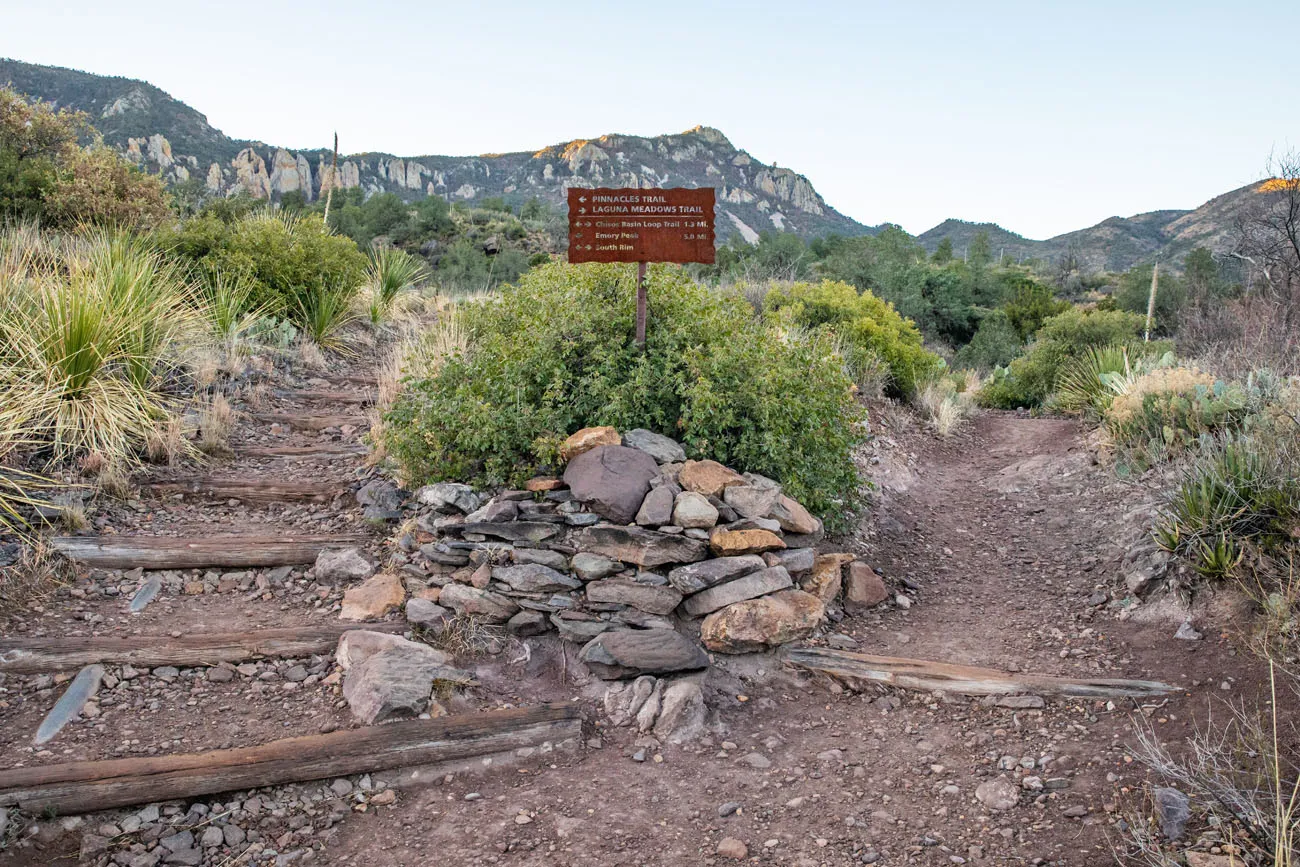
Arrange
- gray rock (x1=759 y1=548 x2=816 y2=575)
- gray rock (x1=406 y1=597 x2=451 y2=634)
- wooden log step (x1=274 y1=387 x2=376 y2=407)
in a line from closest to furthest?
gray rock (x1=406 y1=597 x2=451 y2=634) → gray rock (x1=759 y1=548 x2=816 y2=575) → wooden log step (x1=274 y1=387 x2=376 y2=407)

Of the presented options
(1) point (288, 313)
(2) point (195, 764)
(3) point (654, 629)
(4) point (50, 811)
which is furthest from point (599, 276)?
(1) point (288, 313)

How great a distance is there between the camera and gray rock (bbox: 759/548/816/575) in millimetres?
4863

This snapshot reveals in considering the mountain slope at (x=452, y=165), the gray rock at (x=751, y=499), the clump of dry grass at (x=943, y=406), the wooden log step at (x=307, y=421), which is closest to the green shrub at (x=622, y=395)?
the gray rock at (x=751, y=499)

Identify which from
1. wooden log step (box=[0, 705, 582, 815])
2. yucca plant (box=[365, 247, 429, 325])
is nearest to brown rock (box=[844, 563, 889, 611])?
wooden log step (box=[0, 705, 582, 815])

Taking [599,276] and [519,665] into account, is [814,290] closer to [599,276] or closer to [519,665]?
[599,276]

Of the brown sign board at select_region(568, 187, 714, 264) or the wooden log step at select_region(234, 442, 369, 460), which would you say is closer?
the brown sign board at select_region(568, 187, 714, 264)

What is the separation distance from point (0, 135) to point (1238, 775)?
15506 millimetres

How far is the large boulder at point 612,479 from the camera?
15.5 feet

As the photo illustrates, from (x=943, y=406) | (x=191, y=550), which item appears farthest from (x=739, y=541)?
(x=943, y=406)

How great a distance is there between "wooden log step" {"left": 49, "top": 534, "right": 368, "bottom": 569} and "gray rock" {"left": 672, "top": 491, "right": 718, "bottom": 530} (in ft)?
7.45

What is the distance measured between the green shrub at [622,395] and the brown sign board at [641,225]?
16.2 inches

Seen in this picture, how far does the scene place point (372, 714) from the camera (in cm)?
395

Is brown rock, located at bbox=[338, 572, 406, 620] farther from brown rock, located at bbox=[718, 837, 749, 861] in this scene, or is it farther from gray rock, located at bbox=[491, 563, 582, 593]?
brown rock, located at bbox=[718, 837, 749, 861]

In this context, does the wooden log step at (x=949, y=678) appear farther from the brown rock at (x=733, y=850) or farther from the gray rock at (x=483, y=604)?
the gray rock at (x=483, y=604)
